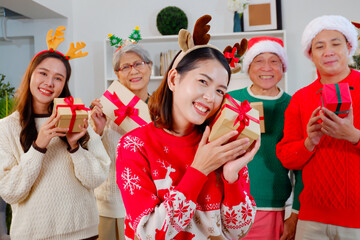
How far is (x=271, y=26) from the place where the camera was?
4.44 metres

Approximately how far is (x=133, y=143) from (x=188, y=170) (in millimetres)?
217

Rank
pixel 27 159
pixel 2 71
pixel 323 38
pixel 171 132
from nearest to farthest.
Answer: pixel 171 132, pixel 27 159, pixel 323 38, pixel 2 71

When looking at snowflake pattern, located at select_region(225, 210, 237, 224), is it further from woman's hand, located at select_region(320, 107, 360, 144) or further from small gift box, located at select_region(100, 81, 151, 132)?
small gift box, located at select_region(100, 81, 151, 132)

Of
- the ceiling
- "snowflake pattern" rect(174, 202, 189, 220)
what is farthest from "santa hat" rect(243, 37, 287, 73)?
the ceiling

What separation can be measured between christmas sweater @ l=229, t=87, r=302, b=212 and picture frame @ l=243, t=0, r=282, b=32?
95.6 inches

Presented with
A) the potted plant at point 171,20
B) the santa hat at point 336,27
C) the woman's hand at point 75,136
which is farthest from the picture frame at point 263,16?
the woman's hand at point 75,136

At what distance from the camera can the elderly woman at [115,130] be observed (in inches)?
85.5

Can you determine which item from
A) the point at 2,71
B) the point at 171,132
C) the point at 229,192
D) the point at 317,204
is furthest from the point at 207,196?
the point at 2,71

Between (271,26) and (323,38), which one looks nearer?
(323,38)

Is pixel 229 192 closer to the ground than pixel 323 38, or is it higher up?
closer to the ground

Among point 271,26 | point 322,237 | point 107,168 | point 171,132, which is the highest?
point 271,26

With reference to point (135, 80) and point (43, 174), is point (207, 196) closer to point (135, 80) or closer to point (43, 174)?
point (43, 174)

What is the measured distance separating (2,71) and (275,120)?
4.01 metres

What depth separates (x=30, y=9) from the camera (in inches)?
162
